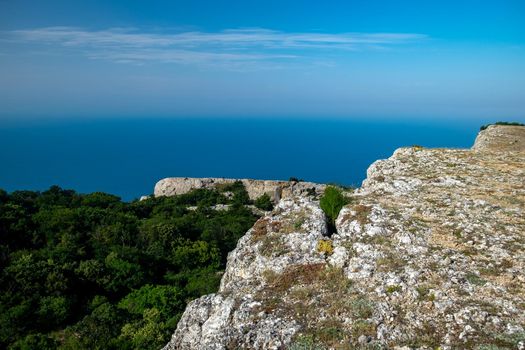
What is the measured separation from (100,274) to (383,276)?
30223 millimetres

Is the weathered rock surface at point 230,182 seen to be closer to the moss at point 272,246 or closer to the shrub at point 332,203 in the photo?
the shrub at point 332,203

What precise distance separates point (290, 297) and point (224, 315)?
159 cm

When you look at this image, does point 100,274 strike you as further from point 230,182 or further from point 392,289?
point 230,182

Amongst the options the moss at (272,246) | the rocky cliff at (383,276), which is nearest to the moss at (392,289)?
the rocky cliff at (383,276)

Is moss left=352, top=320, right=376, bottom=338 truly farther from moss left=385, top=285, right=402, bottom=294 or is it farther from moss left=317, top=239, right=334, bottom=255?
moss left=317, top=239, right=334, bottom=255

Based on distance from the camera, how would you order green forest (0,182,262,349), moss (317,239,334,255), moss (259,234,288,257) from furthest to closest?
green forest (0,182,262,349), moss (259,234,288,257), moss (317,239,334,255)

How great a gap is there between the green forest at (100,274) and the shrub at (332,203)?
15.5 meters

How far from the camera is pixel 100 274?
34000 mm

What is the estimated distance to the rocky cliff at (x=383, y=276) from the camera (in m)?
7.94

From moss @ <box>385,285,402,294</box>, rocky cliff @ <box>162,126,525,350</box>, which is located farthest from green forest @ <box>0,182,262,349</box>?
moss @ <box>385,285,402,294</box>

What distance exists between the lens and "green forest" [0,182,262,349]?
83.8 feet

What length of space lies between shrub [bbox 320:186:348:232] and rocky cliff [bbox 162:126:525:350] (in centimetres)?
33

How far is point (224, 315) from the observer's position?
9312mm

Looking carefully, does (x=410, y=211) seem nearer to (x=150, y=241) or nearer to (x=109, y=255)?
(x=109, y=255)
